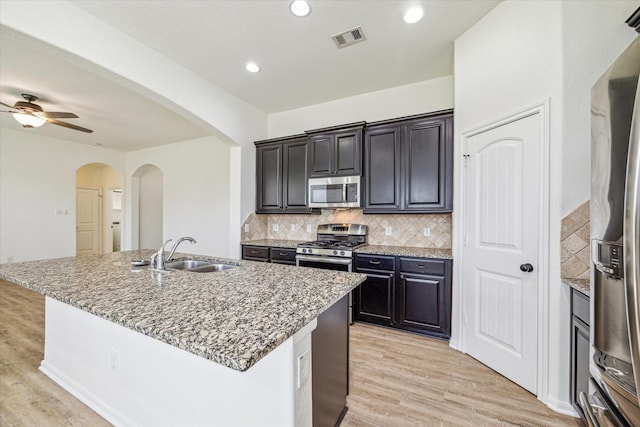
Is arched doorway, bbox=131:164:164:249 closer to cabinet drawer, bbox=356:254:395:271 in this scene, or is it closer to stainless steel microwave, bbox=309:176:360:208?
stainless steel microwave, bbox=309:176:360:208

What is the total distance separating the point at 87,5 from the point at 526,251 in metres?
3.85

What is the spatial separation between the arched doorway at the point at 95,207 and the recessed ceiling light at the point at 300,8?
24.2ft

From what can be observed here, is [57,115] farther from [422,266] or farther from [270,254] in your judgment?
[422,266]

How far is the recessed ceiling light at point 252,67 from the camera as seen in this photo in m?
2.97

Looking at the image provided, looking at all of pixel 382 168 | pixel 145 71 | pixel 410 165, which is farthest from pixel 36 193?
pixel 410 165

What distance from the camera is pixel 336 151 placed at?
11.4 feet

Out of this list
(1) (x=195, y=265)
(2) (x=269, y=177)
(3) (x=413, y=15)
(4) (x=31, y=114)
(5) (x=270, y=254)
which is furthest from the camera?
(2) (x=269, y=177)

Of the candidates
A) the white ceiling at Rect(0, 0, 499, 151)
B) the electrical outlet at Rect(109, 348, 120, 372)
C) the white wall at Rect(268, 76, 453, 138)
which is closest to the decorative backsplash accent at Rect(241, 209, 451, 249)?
the white wall at Rect(268, 76, 453, 138)

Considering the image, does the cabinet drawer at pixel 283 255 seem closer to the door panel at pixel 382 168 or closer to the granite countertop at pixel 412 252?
the granite countertop at pixel 412 252

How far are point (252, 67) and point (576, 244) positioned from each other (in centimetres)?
333

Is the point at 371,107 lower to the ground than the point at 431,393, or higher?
higher

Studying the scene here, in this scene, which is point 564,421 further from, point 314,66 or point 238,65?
point 238,65

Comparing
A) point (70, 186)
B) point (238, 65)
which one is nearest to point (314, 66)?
point (238, 65)

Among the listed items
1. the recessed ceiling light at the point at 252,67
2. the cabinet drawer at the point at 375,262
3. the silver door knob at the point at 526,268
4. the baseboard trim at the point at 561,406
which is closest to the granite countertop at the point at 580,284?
the silver door knob at the point at 526,268
